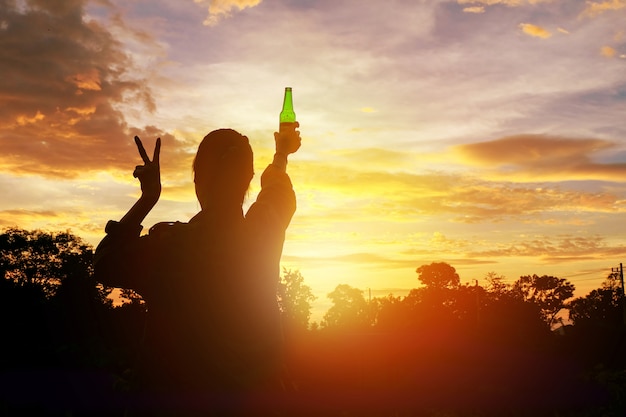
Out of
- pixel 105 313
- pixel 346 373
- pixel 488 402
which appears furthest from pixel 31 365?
pixel 105 313

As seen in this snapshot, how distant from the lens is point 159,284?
8.27 ft

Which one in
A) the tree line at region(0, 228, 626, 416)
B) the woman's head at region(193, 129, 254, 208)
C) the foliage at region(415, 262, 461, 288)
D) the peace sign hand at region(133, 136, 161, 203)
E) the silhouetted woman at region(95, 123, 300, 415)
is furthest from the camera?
the foliage at region(415, 262, 461, 288)

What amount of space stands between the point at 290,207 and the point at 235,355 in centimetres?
73

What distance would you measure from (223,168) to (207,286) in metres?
0.47

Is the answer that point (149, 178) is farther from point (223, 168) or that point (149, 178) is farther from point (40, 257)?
point (40, 257)

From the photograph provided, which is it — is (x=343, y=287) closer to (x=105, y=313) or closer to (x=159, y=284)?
(x=105, y=313)

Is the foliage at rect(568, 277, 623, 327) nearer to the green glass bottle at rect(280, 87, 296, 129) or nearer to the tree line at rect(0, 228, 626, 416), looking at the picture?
the tree line at rect(0, 228, 626, 416)

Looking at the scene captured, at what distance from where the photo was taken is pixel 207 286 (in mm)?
2590

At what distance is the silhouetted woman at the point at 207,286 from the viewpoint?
2.45 metres

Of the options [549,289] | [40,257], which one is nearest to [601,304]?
[549,289]

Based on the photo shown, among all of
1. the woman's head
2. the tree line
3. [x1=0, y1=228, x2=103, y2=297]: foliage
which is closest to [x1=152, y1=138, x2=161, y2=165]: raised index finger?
the woman's head

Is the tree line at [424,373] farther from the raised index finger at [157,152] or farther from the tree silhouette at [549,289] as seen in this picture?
the tree silhouette at [549,289]

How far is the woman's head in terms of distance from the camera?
2.66m

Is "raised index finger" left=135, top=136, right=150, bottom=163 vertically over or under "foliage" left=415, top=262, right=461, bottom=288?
under
